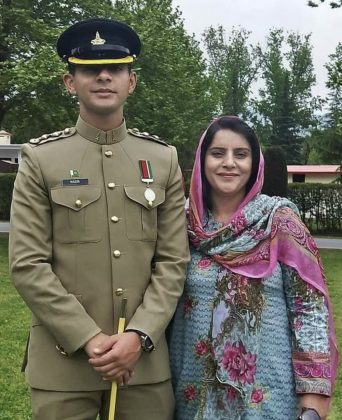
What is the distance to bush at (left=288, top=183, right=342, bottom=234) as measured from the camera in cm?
1898

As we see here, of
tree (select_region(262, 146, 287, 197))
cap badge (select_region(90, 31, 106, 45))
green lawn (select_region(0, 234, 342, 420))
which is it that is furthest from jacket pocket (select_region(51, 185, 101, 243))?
tree (select_region(262, 146, 287, 197))

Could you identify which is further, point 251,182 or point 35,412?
point 251,182

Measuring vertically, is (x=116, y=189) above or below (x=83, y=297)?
above

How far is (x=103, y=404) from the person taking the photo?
218 centimetres

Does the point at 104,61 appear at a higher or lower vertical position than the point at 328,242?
higher

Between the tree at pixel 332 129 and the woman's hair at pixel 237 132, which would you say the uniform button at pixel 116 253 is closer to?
the woman's hair at pixel 237 132

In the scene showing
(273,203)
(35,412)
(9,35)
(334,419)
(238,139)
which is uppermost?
(9,35)

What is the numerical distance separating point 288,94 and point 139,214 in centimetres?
4716

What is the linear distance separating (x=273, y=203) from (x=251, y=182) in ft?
0.39

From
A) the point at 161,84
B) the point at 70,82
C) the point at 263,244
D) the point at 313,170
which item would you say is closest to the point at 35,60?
the point at 161,84

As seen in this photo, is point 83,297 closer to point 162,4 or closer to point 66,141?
point 66,141

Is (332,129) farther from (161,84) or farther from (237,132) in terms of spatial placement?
(237,132)

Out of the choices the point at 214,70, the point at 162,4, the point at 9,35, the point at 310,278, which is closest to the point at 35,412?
the point at 310,278

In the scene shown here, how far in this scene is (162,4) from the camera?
63.2ft
